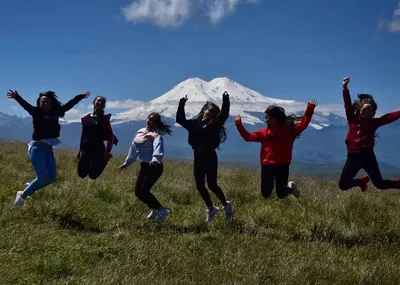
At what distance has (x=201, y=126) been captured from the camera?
752cm

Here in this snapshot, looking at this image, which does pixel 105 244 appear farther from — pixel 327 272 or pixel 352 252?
pixel 352 252

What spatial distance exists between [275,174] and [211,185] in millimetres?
1132

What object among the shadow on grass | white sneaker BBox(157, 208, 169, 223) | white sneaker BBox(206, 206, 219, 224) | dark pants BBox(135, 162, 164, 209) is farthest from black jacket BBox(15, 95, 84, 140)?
white sneaker BBox(206, 206, 219, 224)

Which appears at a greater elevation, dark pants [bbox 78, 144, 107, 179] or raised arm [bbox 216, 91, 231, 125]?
raised arm [bbox 216, 91, 231, 125]

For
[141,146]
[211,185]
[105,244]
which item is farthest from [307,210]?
[105,244]

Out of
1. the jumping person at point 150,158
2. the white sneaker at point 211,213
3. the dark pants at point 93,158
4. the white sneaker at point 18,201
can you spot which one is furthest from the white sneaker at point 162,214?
the white sneaker at point 18,201

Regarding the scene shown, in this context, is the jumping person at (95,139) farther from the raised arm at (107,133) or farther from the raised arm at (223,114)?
the raised arm at (223,114)

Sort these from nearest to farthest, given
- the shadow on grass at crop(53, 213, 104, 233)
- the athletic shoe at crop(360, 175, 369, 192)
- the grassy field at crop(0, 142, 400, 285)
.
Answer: the grassy field at crop(0, 142, 400, 285) < the shadow on grass at crop(53, 213, 104, 233) < the athletic shoe at crop(360, 175, 369, 192)

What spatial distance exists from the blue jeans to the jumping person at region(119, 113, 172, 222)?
1159 mm

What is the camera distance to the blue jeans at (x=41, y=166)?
7.00m

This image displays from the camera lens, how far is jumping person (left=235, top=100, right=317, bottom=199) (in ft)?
24.7

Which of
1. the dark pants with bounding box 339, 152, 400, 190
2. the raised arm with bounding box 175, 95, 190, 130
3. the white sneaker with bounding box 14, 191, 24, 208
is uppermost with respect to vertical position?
the raised arm with bounding box 175, 95, 190, 130

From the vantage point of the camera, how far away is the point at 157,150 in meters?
7.20

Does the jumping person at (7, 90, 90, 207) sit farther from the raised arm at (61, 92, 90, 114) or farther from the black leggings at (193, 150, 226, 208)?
the black leggings at (193, 150, 226, 208)
